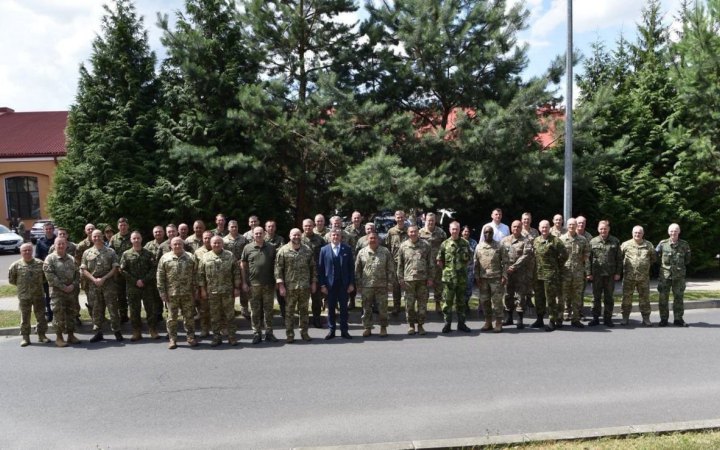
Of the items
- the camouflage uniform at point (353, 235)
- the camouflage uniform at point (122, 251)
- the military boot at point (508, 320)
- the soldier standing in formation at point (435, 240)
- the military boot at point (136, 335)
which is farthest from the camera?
the camouflage uniform at point (353, 235)

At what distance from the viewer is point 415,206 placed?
11336 millimetres

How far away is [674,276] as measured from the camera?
916 centimetres

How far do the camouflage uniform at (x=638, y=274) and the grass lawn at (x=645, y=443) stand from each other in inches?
191

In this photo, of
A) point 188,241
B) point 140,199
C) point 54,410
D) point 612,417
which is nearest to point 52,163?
point 140,199

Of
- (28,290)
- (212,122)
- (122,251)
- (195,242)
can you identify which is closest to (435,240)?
(195,242)

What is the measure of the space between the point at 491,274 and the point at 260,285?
3.83 meters

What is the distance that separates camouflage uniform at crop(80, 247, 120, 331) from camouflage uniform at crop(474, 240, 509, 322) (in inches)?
239

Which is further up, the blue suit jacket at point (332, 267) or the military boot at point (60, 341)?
the blue suit jacket at point (332, 267)

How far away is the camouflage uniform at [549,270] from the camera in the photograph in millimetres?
8945

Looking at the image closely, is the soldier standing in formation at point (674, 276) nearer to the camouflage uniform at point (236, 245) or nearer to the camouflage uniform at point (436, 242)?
the camouflage uniform at point (436, 242)

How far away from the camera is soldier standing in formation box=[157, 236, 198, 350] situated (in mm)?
8055

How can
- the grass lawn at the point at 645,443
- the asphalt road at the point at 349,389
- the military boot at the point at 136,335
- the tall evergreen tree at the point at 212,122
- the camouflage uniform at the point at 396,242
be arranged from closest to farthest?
the grass lawn at the point at 645,443 < the asphalt road at the point at 349,389 < the military boot at the point at 136,335 < the camouflage uniform at the point at 396,242 < the tall evergreen tree at the point at 212,122

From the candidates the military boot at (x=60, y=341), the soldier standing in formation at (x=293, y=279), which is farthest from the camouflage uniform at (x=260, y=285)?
the military boot at (x=60, y=341)

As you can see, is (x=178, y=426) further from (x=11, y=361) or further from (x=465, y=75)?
(x=465, y=75)
